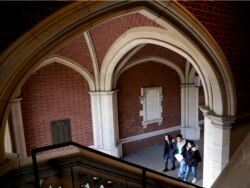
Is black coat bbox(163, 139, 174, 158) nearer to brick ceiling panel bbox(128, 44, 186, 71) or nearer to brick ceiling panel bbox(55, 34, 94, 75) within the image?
brick ceiling panel bbox(128, 44, 186, 71)

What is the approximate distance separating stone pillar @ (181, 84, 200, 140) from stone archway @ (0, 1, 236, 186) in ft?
16.6

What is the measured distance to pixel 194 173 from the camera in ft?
18.6

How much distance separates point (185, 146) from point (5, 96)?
490 cm

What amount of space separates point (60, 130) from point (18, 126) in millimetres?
1400

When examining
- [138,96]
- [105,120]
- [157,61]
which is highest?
[157,61]

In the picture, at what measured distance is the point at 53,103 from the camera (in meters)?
6.50

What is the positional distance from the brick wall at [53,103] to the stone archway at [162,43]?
2999 mm

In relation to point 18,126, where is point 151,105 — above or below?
below

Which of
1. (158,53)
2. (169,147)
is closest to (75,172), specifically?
(169,147)

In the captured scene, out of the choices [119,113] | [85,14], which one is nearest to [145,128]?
[119,113]

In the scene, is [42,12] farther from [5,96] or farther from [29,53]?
[5,96]

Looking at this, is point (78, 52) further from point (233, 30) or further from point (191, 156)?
point (191, 156)

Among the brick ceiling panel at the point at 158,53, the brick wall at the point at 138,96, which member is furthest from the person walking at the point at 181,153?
the brick ceiling panel at the point at 158,53

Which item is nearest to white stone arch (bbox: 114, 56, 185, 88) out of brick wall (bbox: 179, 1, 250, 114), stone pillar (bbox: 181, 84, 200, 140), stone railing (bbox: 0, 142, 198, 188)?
stone pillar (bbox: 181, 84, 200, 140)
